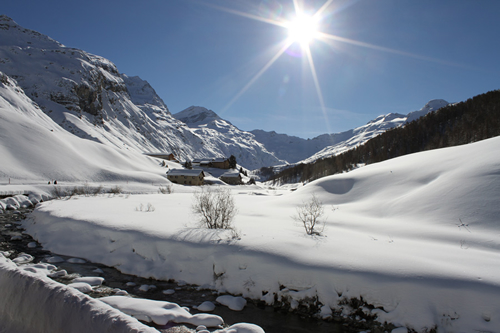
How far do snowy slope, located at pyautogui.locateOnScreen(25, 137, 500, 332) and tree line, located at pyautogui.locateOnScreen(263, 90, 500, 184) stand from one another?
6030 centimetres

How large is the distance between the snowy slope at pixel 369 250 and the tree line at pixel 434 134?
60304 millimetres

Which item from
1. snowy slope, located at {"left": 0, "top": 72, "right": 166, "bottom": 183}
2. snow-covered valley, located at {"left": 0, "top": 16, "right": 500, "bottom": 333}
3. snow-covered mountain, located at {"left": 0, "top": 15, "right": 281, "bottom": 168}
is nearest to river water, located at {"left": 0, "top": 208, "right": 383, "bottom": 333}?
snow-covered valley, located at {"left": 0, "top": 16, "right": 500, "bottom": 333}

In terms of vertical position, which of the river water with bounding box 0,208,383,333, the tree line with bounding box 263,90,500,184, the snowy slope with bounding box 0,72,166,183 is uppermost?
the tree line with bounding box 263,90,500,184

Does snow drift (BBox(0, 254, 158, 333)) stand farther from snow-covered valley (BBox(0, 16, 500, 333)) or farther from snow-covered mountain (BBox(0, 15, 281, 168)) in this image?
snow-covered mountain (BBox(0, 15, 281, 168))

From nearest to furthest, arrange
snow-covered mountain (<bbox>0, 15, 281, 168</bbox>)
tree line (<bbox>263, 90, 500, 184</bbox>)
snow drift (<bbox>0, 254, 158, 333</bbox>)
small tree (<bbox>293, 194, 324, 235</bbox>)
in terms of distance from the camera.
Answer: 1. snow drift (<bbox>0, 254, 158, 333</bbox>)
2. small tree (<bbox>293, 194, 324, 235</bbox>)
3. tree line (<bbox>263, 90, 500, 184</bbox>)
4. snow-covered mountain (<bbox>0, 15, 281, 168</bbox>)

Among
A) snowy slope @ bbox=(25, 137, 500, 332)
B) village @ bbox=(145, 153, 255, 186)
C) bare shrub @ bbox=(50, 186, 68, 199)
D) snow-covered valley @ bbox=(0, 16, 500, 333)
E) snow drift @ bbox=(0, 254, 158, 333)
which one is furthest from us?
village @ bbox=(145, 153, 255, 186)

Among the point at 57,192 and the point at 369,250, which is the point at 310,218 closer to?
the point at 369,250

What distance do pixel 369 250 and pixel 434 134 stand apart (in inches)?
3439

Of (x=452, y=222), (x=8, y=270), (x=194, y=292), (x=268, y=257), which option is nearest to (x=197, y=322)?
(x=194, y=292)

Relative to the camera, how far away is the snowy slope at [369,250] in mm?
5949

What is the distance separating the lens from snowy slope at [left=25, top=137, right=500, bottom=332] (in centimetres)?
595

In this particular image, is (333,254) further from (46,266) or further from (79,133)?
(79,133)

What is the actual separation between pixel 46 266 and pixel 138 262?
3458 mm

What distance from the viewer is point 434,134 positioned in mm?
74812
